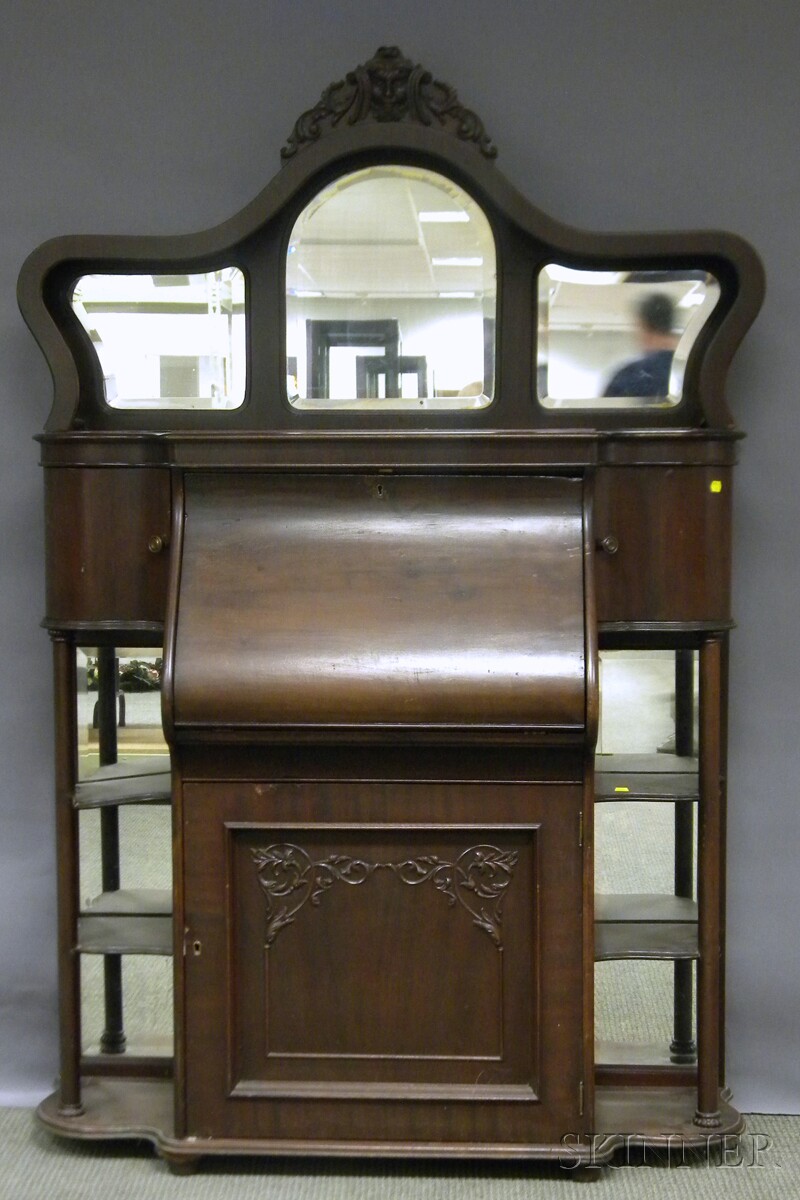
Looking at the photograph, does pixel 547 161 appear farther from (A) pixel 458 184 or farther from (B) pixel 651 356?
(B) pixel 651 356

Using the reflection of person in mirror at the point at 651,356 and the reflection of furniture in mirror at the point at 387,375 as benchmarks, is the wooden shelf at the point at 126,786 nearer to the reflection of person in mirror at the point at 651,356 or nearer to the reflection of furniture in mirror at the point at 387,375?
the reflection of furniture in mirror at the point at 387,375

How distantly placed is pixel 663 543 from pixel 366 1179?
138 cm

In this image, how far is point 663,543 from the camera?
240 cm

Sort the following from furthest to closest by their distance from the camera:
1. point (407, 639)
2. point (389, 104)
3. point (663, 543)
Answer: point (389, 104), point (663, 543), point (407, 639)

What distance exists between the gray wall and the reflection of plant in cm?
22

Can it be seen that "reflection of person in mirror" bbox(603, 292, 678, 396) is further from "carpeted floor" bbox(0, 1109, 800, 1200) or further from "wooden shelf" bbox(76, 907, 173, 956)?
"carpeted floor" bbox(0, 1109, 800, 1200)

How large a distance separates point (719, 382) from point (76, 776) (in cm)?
154

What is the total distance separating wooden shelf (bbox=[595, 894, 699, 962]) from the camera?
96.3 inches

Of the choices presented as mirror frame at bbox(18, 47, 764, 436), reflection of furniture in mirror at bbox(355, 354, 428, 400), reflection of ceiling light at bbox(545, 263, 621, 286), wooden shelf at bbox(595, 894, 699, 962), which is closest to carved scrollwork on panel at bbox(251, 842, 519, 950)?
wooden shelf at bbox(595, 894, 699, 962)

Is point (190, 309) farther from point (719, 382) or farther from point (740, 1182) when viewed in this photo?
point (740, 1182)

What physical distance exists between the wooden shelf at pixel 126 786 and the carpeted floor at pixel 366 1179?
74 centimetres

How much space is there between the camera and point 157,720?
8.82 feet

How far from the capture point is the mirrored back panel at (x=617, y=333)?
2.59 meters

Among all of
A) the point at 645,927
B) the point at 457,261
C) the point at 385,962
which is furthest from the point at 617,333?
the point at 385,962
